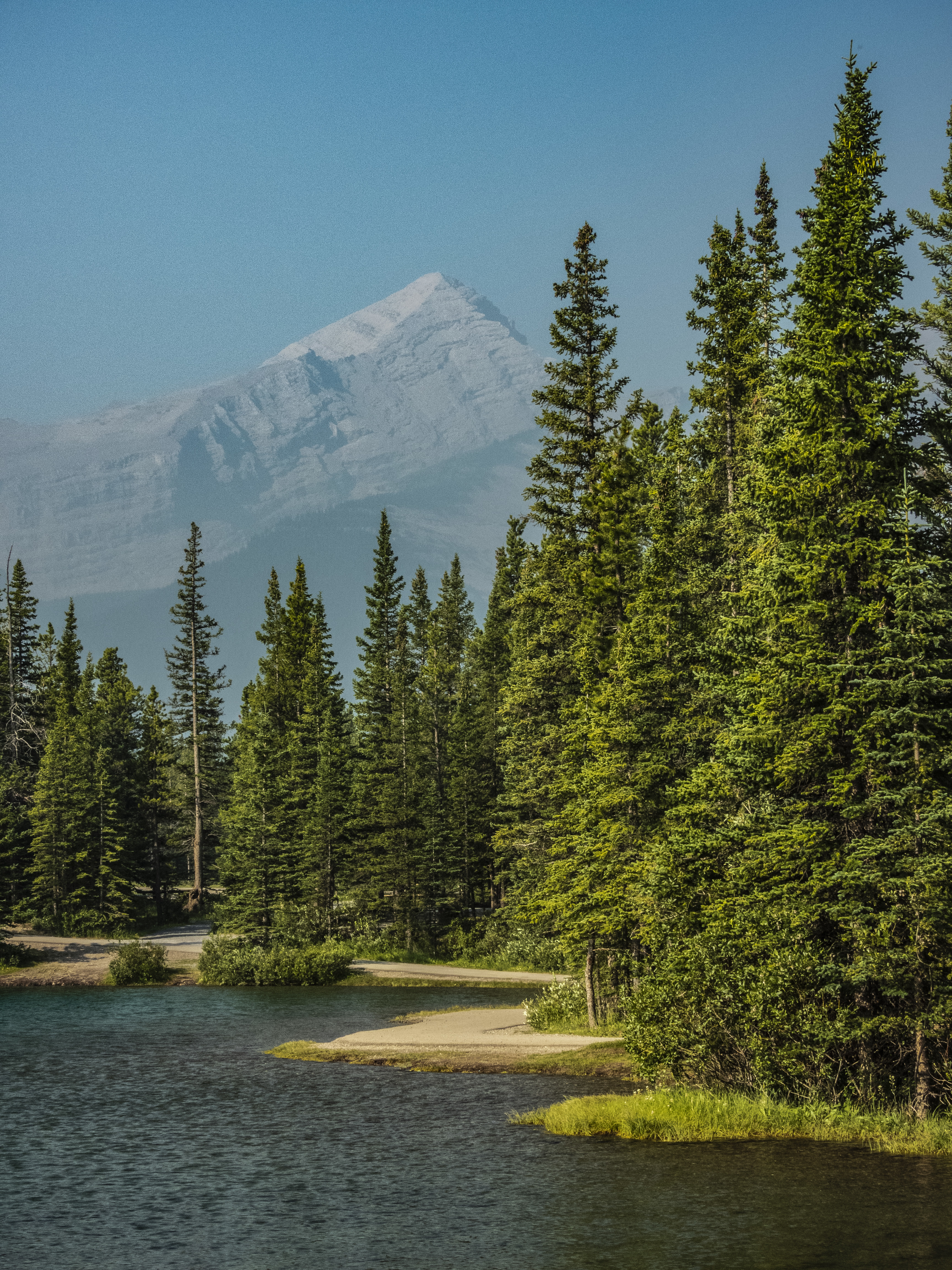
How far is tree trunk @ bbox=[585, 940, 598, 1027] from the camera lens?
37156 millimetres

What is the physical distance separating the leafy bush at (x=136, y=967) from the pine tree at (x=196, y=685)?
31.2m

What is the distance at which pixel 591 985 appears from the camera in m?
37.8

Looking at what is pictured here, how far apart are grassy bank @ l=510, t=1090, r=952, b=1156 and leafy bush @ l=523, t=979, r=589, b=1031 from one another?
42.5 ft

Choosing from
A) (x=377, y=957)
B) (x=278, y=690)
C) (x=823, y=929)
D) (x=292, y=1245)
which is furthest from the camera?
(x=278, y=690)

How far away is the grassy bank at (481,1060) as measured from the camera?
1259 inches

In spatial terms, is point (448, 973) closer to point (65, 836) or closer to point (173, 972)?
point (173, 972)

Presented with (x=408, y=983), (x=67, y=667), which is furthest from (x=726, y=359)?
(x=67, y=667)

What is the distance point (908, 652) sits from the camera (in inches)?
906

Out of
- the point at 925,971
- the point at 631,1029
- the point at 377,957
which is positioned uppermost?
the point at 925,971

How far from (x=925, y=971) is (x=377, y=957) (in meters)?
50.3

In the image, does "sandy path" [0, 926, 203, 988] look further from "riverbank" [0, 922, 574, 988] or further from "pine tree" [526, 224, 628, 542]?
"pine tree" [526, 224, 628, 542]

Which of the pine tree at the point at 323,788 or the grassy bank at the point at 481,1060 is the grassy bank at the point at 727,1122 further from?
the pine tree at the point at 323,788

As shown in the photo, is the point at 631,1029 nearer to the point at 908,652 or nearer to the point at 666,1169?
the point at 666,1169

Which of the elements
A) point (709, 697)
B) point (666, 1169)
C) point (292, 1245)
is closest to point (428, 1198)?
point (292, 1245)
